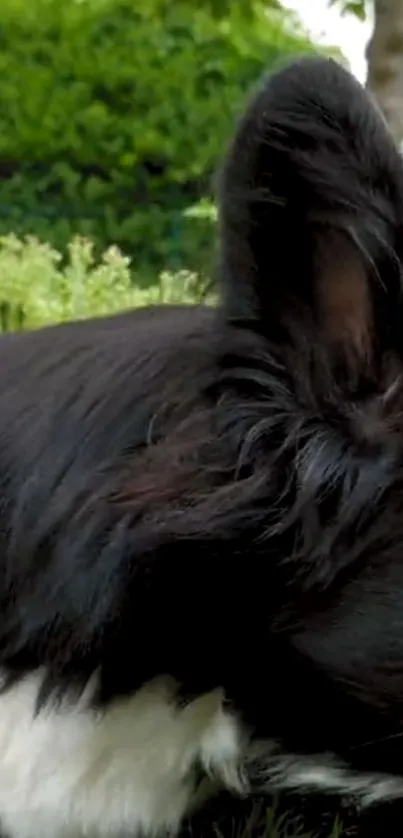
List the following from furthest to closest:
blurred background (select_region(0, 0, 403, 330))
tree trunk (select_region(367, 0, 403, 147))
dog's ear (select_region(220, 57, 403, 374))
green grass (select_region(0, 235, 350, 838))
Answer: blurred background (select_region(0, 0, 403, 330)), tree trunk (select_region(367, 0, 403, 147)), green grass (select_region(0, 235, 350, 838)), dog's ear (select_region(220, 57, 403, 374))

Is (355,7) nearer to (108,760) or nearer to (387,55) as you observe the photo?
(387,55)

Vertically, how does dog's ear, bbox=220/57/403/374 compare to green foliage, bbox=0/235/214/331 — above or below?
above

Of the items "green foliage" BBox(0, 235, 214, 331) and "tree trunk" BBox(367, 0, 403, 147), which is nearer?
"green foliage" BBox(0, 235, 214, 331)

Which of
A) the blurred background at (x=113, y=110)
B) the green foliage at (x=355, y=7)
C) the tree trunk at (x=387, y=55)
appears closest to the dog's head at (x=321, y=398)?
the tree trunk at (x=387, y=55)

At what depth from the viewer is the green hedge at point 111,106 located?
5.89 m

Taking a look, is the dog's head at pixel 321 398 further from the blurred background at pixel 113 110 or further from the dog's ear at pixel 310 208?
the blurred background at pixel 113 110

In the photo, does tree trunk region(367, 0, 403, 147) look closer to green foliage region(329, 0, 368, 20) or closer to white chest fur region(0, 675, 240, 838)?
green foliage region(329, 0, 368, 20)

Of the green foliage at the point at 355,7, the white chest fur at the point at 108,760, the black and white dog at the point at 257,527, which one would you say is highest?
the green foliage at the point at 355,7

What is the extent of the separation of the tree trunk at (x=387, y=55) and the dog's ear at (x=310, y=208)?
8.23 feet

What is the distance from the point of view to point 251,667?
1.20 m

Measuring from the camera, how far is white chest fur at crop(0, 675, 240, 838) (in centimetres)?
123

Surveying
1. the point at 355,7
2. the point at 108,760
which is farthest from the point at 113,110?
the point at 108,760

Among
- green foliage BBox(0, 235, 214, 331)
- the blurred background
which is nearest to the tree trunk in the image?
green foliage BBox(0, 235, 214, 331)

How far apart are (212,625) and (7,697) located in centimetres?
21
